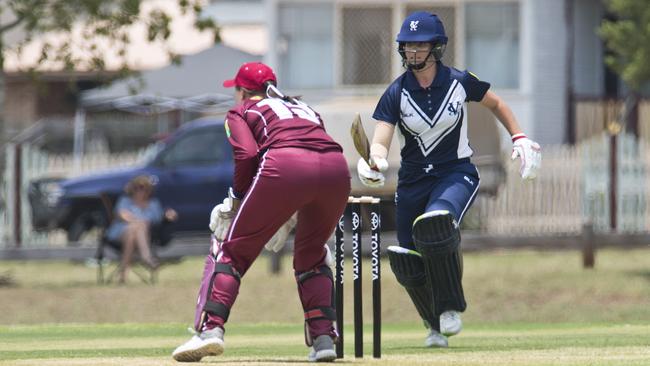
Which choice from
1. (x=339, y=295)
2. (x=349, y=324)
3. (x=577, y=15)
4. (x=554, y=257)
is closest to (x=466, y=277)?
(x=554, y=257)

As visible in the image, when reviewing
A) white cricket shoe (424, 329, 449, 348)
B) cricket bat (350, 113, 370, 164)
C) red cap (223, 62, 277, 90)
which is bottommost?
white cricket shoe (424, 329, 449, 348)

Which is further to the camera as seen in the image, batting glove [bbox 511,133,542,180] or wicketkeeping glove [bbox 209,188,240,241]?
batting glove [bbox 511,133,542,180]

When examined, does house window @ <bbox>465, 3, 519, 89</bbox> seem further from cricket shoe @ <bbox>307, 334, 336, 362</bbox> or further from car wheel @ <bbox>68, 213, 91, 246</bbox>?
cricket shoe @ <bbox>307, 334, 336, 362</bbox>

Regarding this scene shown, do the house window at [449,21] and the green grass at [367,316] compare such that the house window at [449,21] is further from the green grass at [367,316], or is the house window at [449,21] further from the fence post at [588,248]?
the fence post at [588,248]

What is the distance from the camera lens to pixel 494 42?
27406 millimetres

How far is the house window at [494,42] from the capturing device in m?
27.3

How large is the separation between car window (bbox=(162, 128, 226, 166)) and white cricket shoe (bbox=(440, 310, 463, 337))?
13087 millimetres

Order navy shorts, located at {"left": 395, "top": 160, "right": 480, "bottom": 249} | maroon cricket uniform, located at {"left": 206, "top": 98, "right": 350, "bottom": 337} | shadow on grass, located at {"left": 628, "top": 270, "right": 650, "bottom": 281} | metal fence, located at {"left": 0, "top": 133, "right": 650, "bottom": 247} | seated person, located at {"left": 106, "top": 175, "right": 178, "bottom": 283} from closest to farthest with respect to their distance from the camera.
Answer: maroon cricket uniform, located at {"left": 206, "top": 98, "right": 350, "bottom": 337}, navy shorts, located at {"left": 395, "top": 160, "right": 480, "bottom": 249}, shadow on grass, located at {"left": 628, "top": 270, "right": 650, "bottom": 281}, seated person, located at {"left": 106, "top": 175, "right": 178, "bottom": 283}, metal fence, located at {"left": 0, "top": 133, "right": 650, "bottom": 247}

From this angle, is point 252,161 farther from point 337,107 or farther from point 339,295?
point 337,107

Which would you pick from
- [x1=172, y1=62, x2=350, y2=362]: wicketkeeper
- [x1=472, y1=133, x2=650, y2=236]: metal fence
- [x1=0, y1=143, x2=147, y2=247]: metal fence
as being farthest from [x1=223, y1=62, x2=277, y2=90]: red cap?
[x1=472, y1=133, x2=650, y2=236]: metal fence

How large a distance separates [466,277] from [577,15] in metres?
9.12

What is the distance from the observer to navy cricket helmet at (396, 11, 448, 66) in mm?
10805

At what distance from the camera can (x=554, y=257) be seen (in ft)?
77.6

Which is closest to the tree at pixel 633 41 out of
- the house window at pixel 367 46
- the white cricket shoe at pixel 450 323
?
the house window at pixel 367 46
